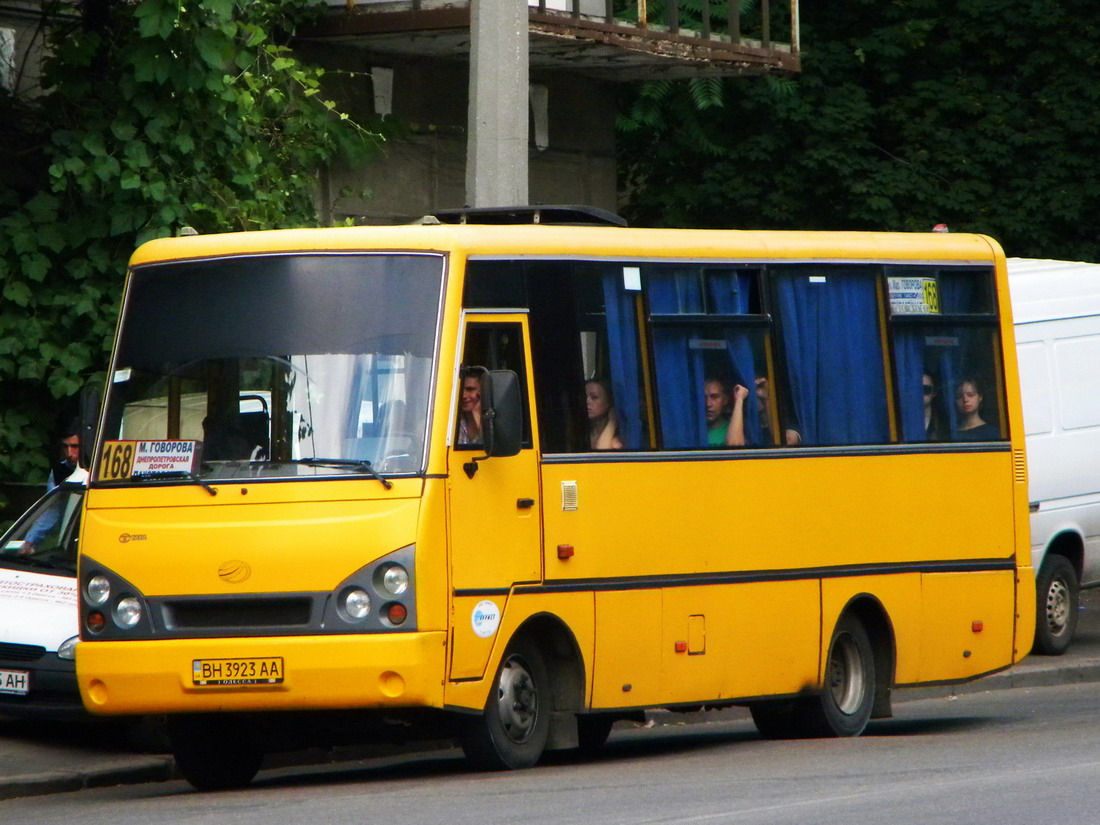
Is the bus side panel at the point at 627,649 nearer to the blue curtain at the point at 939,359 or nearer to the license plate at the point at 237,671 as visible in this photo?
the license plate at the point at 237,671

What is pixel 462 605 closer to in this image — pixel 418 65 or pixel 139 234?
pixel 139 234

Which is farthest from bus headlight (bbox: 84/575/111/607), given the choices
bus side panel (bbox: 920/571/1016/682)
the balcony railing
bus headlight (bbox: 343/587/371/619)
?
the balcony railing

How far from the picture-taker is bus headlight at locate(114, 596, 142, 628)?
10.5 metres

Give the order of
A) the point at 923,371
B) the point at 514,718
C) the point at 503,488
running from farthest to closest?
1. the point at 923,371
2. the point at 514,718
3. the point at 503,488

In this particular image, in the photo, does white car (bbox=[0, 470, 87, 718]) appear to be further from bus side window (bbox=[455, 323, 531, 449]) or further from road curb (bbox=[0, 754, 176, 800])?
bus side window (bbox=[455, 323, 531, 449])

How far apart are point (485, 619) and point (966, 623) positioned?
13.9ft

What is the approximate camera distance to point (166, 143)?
15883mm

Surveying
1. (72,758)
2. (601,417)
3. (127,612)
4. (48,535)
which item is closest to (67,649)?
(72,758)

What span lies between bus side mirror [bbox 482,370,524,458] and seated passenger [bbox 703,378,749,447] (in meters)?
1.86

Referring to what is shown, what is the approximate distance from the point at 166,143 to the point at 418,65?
483cm

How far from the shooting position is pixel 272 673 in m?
10.1

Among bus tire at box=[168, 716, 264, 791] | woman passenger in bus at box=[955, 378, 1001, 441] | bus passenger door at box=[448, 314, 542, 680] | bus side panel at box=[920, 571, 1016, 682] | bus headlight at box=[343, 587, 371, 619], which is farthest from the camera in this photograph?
woman passenger in bus at box=[955, 378, 1001, 441]

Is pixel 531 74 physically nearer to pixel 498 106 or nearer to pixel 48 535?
pixel 498 106

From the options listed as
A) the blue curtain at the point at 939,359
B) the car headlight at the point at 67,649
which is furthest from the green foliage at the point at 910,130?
the car headlight at the point at 67,649
